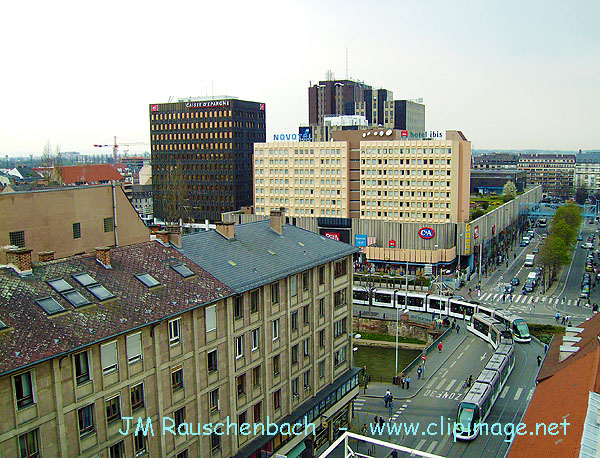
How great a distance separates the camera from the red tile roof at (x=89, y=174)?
172m

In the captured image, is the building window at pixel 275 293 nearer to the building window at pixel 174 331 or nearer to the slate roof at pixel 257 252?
the slate roof at pixel 257 252

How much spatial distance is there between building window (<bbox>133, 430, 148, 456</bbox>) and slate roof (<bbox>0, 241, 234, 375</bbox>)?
573cm

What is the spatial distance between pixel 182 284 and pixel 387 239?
8631 cm

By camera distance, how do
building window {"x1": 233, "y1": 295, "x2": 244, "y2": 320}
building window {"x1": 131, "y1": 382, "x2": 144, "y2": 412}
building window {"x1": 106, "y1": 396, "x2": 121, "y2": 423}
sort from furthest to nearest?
building window {"x1": 233, "y1": 295, "x2": 244, "y2": 320} → building window {"x1": 131, "y1": 382, "x2": 144, "y2": 412} → building window {"x1": 106, "y1": 396, "x2": 121, "y2": 423}

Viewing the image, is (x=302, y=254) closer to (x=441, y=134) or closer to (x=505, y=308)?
(x=505, y=308)

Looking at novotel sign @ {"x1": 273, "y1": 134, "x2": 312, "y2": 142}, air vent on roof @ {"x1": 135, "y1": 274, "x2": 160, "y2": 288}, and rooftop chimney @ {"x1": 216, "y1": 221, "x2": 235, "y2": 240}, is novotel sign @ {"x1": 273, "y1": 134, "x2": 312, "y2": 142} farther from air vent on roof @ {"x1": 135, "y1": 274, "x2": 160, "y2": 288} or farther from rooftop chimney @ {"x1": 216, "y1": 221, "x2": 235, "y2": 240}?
air vent on roof @ {"x1": 135, "y1": 274, "x2": 160, "y2": 288}

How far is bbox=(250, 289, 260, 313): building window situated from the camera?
3762cm


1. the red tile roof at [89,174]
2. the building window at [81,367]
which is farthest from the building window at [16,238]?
the red tile roof at [89,174]

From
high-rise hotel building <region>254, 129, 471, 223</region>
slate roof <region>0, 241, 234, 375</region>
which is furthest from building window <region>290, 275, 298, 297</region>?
high-rise hotel building <region>254, 129, 471, 223</region>

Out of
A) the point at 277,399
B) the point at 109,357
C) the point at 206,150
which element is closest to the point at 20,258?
the point at 109,357

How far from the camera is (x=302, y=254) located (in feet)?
145

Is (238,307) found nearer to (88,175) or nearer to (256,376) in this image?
(256,376)

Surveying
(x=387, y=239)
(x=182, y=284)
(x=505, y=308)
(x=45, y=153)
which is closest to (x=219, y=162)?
(x=45, y=153)

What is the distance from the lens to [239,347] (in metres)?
36.7
